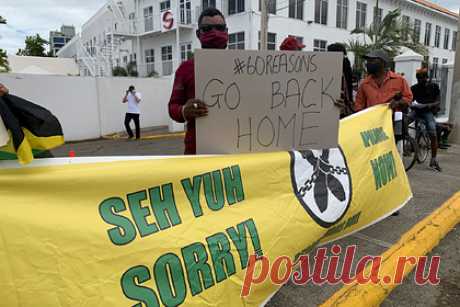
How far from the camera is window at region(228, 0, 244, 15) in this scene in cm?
2103

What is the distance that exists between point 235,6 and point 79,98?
38.0 ft

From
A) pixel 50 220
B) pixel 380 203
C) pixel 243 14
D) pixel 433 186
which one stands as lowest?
pixel 433 186

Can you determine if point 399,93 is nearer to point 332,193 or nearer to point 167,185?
point 332,193

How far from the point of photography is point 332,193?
9.38 ft

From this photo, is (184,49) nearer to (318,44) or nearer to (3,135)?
(318,44)

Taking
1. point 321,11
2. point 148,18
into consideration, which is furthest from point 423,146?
point 148,18

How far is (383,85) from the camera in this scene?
429 cm

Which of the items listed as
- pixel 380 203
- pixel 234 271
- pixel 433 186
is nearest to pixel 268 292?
pixel 234 271

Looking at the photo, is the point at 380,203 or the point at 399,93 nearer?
the point at 380,203

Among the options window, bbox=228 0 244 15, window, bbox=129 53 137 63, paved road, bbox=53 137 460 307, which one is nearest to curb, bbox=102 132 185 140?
paved road, bbox=53 137 460 307

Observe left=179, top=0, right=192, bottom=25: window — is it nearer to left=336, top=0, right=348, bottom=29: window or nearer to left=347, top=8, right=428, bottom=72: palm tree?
left=336, top=0, right=348, bottom=29: window

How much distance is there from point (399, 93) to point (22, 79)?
1142cm

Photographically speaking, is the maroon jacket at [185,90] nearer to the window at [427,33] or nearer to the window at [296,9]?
the window at [296,9]

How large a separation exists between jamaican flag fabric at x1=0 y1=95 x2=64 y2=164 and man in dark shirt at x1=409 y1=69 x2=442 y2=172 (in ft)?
21.1
